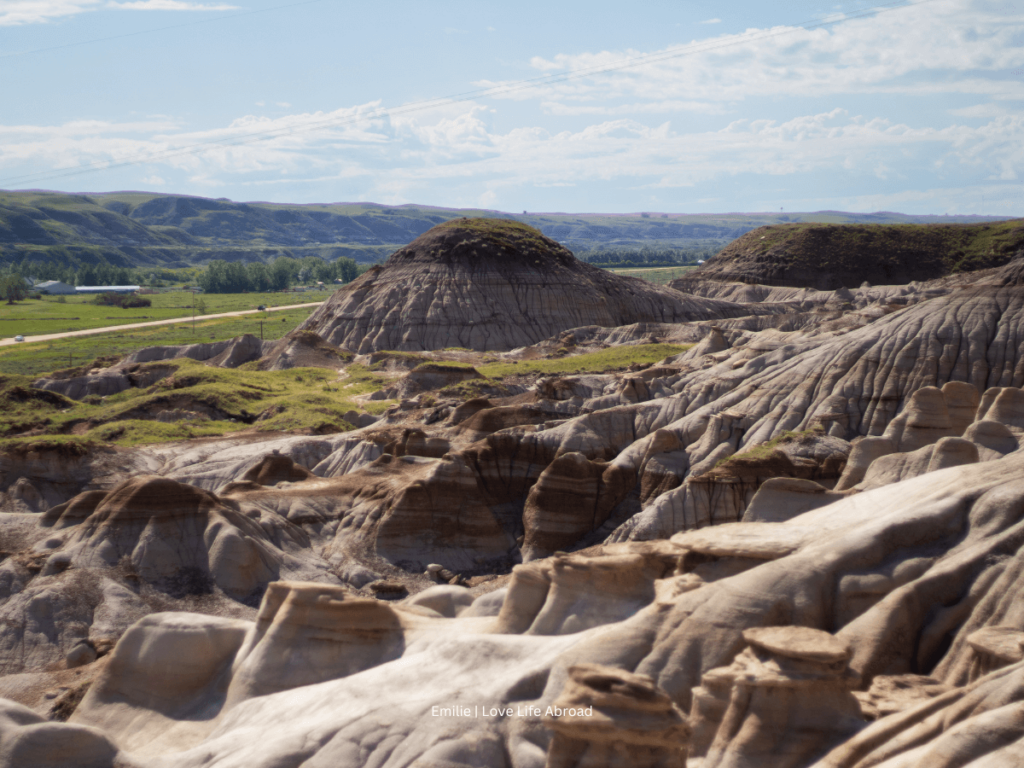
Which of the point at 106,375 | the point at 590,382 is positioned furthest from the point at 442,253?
the point at 590,382

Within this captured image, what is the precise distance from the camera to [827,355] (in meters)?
34.9

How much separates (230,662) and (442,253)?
8029 centimetres

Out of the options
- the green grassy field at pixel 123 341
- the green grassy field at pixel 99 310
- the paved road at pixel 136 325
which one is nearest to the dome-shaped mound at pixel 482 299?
the green grassy field at pixel 123 341

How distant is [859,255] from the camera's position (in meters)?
129

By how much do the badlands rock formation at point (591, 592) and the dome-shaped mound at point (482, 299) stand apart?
4972 cm

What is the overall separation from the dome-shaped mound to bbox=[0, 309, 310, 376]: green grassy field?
23.4m

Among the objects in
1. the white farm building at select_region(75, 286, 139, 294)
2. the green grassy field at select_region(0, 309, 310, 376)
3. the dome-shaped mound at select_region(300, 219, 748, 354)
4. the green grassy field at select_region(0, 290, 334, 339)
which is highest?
the dome-shaped mound at select_region(300, 219, 748, 354)

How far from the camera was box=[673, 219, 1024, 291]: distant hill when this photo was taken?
125 meters

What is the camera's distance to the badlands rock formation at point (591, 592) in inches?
437

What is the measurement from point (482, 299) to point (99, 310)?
301ft

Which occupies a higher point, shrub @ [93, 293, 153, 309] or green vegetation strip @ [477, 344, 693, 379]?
green vegetation strip @ [477, 344, 693, 379]

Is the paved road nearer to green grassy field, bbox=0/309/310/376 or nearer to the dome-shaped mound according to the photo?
green grassy field, bbox=0/309/310/376

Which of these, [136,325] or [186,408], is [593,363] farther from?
[136,325]

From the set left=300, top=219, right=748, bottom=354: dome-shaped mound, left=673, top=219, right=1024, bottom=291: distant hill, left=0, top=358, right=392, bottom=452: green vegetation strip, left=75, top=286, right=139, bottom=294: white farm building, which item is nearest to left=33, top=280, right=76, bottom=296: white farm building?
left=75, top=286, right=139, bottom=294: white farm building
